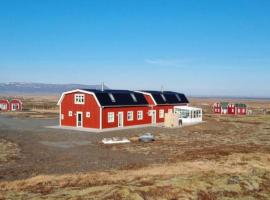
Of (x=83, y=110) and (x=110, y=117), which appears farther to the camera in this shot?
(x=83, y=110)

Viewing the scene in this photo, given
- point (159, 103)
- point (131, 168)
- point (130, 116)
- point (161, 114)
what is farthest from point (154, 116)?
point (131, 168)

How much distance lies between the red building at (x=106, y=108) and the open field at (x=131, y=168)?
18.4 feet

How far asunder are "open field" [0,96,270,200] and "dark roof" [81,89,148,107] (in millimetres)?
6988

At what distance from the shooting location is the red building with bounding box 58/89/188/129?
46.3 metres

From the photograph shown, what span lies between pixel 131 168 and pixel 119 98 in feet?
89.2

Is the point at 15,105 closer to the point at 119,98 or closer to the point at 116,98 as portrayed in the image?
the point at 119,98

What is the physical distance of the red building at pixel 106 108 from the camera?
46344 millimetres

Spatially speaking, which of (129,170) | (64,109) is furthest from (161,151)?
(64,109)

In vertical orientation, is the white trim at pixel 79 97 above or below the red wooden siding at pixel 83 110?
above

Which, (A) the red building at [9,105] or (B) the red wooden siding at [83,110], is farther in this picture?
(A) the red building at [9,105]

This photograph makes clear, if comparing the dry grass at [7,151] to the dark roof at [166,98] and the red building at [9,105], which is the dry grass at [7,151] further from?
the red building at [9,105]

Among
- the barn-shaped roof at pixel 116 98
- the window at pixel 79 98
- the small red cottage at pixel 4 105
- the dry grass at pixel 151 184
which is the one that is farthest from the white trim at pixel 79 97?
the small red cottage at pixel 4 105

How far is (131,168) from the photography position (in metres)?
22.9

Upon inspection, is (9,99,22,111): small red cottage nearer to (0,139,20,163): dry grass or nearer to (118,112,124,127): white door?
(118,112,124,127): white door
